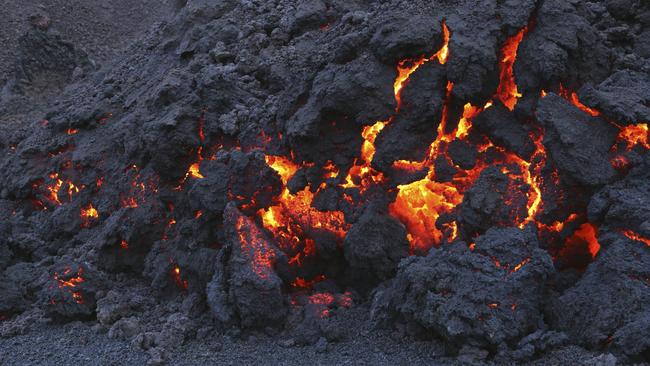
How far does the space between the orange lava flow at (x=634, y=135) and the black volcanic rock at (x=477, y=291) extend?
1.23m

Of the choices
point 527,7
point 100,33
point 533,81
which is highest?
point 527,7

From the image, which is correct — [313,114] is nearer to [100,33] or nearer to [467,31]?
[467,31]

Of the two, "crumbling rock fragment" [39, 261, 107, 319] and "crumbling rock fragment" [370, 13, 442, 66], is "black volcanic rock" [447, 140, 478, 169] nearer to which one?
"crumbling rock fragment" [370, 13, 442, 66]

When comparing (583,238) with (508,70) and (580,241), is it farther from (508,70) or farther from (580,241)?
(508,70)

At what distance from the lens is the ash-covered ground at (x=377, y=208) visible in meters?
5.43

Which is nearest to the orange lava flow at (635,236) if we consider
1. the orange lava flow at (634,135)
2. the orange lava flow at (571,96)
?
the orange lava flow at (634,135)

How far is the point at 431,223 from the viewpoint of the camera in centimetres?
654

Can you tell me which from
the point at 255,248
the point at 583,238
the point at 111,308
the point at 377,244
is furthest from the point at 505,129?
the point at 111,308

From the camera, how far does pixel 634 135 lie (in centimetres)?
598

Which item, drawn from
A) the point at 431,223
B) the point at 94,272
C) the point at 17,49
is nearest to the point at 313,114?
the point at 431,223

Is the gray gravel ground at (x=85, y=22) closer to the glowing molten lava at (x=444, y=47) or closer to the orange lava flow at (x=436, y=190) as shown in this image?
the glowing molten lava at (x=444, y=47)

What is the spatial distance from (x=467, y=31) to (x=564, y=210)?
197 cm

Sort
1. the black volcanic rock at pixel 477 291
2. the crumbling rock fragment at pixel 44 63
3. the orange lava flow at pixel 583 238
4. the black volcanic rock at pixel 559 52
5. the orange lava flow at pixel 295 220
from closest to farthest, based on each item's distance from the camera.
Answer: the black volcanic rock at pixel 477 291
the orange lava flow at pixel 583 238
the black volcanic rock at pixel 559 52
the orange lava flow at pixel 295 220
the crumbling rock fragment at pixel 44 63

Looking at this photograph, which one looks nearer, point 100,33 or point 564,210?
point 564,210
